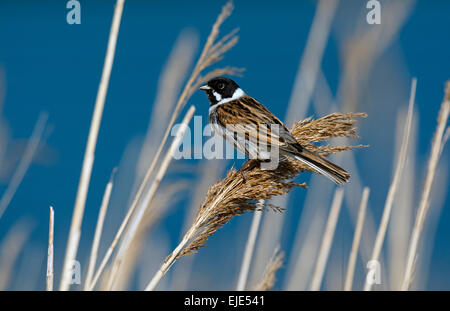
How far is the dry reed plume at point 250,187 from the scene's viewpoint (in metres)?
2.08

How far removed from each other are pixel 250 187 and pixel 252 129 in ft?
2.84

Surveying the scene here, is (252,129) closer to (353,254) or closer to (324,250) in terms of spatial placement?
(324,250)

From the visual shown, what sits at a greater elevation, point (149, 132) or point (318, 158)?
point (149, 132)

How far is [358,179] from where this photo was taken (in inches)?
140

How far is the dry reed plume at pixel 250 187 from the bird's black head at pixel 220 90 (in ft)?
3.34

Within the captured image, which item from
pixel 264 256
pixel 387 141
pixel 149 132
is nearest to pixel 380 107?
pixel 387 141

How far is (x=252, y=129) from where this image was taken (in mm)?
3076

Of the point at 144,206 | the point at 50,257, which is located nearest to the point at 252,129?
the point at 144,206

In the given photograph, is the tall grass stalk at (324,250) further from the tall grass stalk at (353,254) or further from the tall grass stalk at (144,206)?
the tall grass stalk at (144,206)

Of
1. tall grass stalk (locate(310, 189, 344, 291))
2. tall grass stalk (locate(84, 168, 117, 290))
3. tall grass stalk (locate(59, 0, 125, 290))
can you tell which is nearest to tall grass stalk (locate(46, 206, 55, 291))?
tall grass stalk (locate(59, 0, 125, 290))

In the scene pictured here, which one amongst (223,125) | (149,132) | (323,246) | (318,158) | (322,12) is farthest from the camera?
(149,132)

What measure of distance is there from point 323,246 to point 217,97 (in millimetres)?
1329

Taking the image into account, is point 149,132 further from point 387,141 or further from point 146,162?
point 387,141

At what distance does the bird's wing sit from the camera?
281 centimetres
